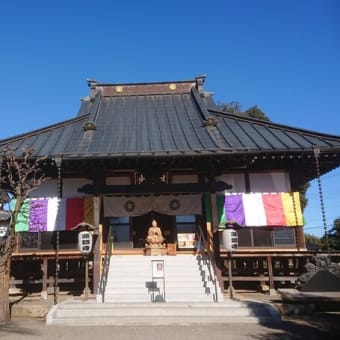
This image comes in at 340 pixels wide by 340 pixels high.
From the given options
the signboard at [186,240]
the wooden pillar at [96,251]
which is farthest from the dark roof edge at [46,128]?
the signboard at [186,240]

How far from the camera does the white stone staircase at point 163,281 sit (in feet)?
34.6

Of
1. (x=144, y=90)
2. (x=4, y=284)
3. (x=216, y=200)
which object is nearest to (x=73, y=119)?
(x=144, y=90)

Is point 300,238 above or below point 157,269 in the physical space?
above

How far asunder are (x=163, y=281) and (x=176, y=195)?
3487 mm

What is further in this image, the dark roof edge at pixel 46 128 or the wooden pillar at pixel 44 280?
the dark roof edge at pixel 46 128

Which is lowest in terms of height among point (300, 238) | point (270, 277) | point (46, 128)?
point (270, 277)

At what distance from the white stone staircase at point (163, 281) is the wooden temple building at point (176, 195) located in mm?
670

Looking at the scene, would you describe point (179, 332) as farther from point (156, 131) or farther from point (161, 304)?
point (156, 131)

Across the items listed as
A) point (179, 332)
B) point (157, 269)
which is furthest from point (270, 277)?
point (179, 332)

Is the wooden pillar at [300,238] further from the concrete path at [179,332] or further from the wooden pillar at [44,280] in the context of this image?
the wooden pillar at [44,280]

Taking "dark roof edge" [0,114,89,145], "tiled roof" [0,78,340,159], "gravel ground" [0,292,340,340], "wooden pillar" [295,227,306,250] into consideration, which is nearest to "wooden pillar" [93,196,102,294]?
"tiled roof" [0,78,340,159]

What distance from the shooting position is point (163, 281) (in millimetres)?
11133

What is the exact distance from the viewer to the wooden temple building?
12.6 meters

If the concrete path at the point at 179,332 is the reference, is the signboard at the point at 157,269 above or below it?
above
